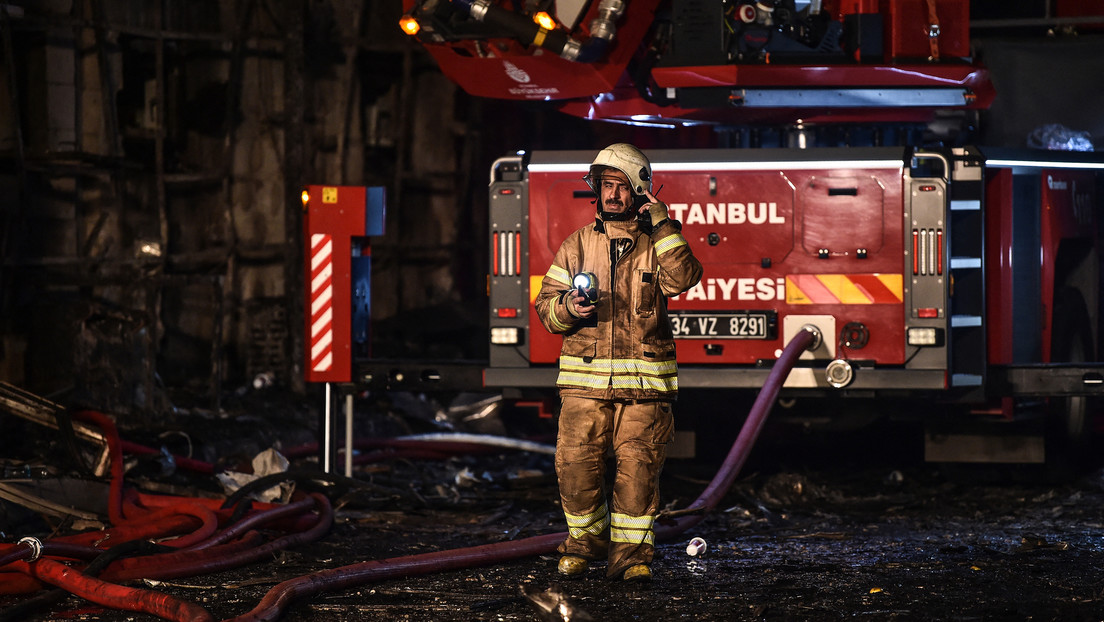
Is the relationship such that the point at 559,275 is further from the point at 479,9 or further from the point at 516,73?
the point at 516,73

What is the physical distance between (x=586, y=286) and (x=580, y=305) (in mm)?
88

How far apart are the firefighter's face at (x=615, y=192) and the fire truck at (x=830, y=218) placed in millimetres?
1741

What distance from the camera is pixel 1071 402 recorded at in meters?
8.01

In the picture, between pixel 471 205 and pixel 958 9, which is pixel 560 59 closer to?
pixel 958 9

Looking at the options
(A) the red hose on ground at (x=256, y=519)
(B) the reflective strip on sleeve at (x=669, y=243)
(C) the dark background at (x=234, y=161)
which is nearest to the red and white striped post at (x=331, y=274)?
(A) the red hose on ground at (x=256, y=519)

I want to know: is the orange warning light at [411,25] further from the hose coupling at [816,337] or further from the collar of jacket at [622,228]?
the hose coupling at [816,337]

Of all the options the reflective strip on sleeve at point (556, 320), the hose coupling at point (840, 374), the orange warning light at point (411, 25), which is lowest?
the hose coupling at point (840, 374)

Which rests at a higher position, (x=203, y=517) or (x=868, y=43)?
(x=868, y=43)

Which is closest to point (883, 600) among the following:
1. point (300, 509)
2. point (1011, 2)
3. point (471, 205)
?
point (300, 509)

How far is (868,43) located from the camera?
7.54m

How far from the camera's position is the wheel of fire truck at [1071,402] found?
25.6 feet

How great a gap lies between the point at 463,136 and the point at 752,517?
21.5ft

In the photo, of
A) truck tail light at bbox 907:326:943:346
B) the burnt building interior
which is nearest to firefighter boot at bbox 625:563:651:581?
the burnt building interior

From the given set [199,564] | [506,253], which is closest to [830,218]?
[506,253]
